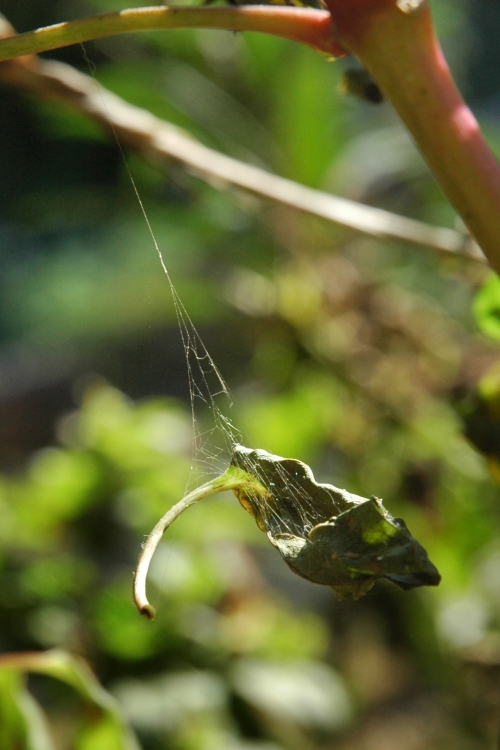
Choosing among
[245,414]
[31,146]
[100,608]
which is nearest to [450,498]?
[245,414]

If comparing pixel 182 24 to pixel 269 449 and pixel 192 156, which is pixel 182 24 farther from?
pixel 269 449

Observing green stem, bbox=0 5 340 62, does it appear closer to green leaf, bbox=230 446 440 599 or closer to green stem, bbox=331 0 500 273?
green stem, bbox=331 0 500 273

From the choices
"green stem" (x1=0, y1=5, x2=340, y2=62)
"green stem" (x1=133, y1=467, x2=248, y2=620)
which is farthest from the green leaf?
"green stem" (x1=0, y1=5, x2=340, y2=62)

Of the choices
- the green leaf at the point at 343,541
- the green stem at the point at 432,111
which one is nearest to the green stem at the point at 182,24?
the green stem at the point at 432,111

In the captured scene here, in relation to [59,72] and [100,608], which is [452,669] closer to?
[100,608]

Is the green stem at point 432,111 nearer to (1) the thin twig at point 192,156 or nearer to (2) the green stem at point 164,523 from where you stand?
(2) the green stem at point 164,523

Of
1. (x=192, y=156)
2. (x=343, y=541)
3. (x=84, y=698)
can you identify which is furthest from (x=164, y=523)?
(x=192, y=156)

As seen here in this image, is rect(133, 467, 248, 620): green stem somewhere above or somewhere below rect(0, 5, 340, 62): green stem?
below
